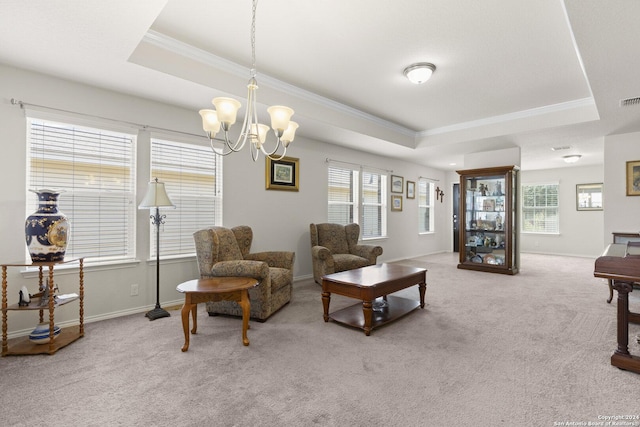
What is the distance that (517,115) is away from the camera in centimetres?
474

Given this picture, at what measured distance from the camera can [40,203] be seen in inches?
101

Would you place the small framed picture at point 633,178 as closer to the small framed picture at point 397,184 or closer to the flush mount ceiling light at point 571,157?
the flush mount ceiling light at point 571,157

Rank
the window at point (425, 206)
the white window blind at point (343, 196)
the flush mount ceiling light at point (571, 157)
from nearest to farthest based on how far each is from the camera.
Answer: the white window blind at point (343, 196), the flush mount ceiling light at point (571, 157), the window at point (425, 206)

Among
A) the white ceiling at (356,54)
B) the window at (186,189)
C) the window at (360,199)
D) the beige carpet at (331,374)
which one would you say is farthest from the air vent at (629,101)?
the window at (186,189)

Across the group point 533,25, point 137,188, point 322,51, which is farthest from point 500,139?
point 137,188

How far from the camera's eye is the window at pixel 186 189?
372 cm

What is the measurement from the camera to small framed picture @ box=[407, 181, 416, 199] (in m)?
7.53

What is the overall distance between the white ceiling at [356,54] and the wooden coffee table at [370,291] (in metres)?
2.11

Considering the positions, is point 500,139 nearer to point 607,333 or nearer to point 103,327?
point 607,333

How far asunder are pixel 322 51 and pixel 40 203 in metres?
2.72

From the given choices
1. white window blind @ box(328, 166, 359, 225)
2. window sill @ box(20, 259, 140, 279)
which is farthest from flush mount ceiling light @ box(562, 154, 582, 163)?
window sill @ box(20, 259, 140, 279)

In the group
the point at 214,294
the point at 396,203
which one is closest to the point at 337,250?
the point at 396,203

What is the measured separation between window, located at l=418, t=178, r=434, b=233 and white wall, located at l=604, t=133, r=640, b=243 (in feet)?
11.8

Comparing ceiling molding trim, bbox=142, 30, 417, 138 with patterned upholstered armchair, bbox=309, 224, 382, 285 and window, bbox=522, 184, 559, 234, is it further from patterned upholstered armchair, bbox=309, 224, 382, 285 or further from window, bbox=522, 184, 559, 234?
window, bbox=522, 184, 559, 234
